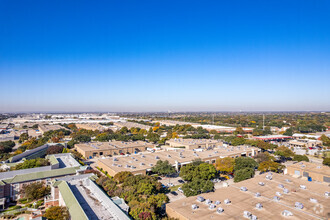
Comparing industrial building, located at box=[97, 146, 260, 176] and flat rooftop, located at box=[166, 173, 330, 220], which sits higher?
flat rooftop, located at box=[166, 173, 330, 220]

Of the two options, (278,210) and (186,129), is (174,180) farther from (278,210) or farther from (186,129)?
(186,129)

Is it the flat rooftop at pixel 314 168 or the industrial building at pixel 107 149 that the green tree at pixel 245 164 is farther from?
the industrial building at pixel 107 149

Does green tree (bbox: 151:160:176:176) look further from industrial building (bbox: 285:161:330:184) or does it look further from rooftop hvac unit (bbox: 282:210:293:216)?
industrial building (bbox: 285:161:330:184)

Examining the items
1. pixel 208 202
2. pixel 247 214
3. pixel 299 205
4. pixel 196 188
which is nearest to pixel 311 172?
pixel 299 205

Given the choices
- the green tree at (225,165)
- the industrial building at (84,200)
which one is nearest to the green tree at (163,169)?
the green tree at (225,165)

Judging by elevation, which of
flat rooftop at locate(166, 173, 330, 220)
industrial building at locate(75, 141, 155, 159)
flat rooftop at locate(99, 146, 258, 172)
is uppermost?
flat rooftop at locate(166, 173, 330, 220)

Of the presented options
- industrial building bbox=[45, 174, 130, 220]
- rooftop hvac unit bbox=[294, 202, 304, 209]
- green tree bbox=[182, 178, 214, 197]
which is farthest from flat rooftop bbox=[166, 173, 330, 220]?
industrial building bbox=[45, 174, 130, 220]

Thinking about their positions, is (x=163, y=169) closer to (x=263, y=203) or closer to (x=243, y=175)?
(x=243, y=175)

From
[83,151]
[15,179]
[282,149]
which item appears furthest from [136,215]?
[282,149]
